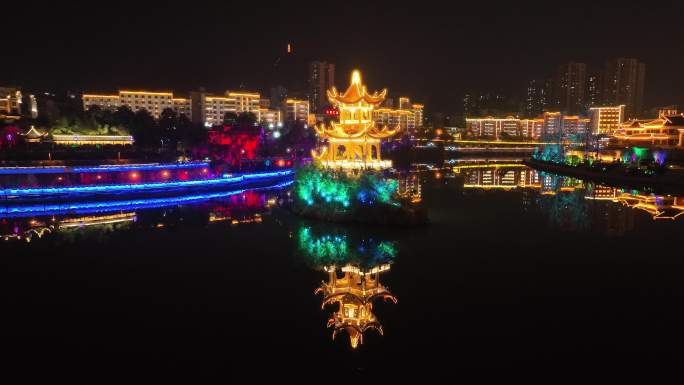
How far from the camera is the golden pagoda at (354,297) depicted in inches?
301

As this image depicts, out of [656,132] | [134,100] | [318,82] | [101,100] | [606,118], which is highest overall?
[318,82]

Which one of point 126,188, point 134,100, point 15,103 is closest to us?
point 126,188

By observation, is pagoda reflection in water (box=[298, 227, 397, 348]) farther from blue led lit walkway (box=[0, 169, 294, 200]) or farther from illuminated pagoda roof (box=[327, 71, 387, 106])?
blue led lit walkway (box=[0, 169, 294, 200])

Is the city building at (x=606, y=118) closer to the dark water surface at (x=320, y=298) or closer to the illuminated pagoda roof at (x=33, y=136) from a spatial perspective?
the dark water surface at (x=320, y=298)

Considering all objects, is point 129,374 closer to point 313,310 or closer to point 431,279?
point 313,310

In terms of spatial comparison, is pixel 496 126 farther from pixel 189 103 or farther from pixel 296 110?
pixel 189 103

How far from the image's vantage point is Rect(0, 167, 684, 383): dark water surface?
6.60m

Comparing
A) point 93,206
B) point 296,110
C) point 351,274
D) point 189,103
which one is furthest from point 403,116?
point 351,274

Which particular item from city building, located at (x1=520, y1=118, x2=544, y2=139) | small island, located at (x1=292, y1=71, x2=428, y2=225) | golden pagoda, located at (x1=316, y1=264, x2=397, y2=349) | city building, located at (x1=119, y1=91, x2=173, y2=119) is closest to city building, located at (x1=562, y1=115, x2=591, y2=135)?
city building, located at (x1=520, y1=118, x2=544, y2=139)

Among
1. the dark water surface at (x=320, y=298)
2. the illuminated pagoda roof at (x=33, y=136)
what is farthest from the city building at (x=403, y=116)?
the dark water surface at (x=320, y=298)

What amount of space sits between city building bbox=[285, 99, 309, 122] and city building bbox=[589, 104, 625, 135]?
44.9m

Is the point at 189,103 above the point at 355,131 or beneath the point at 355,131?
above

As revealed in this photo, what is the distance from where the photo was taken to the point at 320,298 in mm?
9062

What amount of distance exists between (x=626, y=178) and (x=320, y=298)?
2753cm
